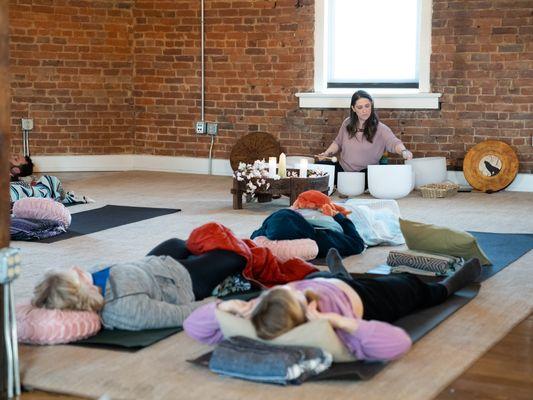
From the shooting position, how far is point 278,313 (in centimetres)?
328

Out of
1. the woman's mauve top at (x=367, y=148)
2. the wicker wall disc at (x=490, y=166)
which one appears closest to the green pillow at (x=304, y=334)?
the woman's mauve top at (x=367, y=148)

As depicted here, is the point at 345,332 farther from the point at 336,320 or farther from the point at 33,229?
the point at 33,229

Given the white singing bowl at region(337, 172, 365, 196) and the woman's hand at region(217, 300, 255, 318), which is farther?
the white singing bowl at region(337, 172, 365, 196)

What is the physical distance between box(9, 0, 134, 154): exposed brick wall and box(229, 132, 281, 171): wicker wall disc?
1.49 m

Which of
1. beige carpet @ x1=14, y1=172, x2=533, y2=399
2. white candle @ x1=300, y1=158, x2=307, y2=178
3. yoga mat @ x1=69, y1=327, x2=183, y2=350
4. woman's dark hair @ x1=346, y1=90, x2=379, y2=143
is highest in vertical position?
woman's dark hair @ x1=346, y1=90, x2=379, y2=143

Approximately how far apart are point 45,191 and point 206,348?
4.08 metres

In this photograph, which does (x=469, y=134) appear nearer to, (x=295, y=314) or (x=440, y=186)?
(x=440, y=186)

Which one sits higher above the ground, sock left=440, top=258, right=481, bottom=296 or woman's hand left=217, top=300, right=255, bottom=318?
woman's hand left=217, top=300, right=255, bottom=318

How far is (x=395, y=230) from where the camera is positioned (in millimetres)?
6094

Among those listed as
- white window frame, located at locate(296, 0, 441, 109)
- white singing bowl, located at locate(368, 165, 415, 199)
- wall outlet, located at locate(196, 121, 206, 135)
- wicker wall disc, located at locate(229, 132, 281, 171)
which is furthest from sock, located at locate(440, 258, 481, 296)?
wall outlet, located at locate(196, 121, 206, 135)

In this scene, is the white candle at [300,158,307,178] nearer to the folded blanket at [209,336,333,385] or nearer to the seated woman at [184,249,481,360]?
the seated woman at [184,249,481,360]

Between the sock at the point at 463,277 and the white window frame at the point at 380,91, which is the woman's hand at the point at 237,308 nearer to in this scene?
the sock at the point at 463,277

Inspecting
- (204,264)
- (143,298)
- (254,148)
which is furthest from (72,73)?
(143,298)

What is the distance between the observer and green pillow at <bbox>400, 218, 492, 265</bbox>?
5051mm
